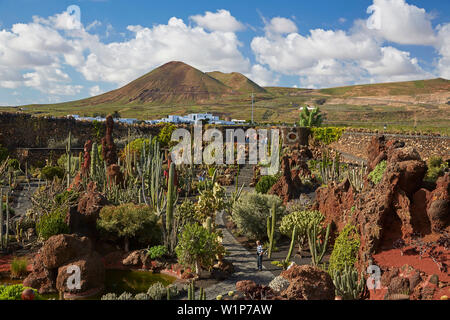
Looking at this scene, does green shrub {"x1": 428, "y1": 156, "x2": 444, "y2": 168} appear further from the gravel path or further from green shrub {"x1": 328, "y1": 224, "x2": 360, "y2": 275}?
green shrub {"x1": 328, "y1": 224, "x2": 360, "y2": 275}

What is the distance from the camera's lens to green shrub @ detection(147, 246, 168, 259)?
11.4m

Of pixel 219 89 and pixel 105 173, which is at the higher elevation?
pixel 219 89

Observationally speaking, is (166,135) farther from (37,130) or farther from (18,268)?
(18,268)

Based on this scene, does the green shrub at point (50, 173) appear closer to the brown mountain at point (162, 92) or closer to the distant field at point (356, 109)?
the distant field at point (356, 109)

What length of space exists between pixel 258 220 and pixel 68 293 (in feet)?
22.4

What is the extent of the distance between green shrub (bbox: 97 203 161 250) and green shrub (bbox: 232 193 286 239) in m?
3.09

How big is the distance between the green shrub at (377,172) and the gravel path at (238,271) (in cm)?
458

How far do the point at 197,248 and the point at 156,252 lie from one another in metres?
1.83

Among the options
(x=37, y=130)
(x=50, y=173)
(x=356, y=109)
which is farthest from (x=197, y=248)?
(x=356, y=109)

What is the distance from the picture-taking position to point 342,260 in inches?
387

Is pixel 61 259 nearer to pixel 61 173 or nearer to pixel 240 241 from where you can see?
pixel 240 241

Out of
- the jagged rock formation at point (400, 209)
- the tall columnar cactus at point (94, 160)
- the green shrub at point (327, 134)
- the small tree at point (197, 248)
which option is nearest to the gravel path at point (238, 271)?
the small tree at point (197, 248)

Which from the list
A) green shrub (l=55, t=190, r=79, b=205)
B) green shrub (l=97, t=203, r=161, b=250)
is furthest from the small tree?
green shrub (l=55, t=190, r=79, b=205)

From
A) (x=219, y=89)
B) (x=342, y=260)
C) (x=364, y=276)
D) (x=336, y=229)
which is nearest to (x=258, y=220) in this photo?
(x=336, y=229)
